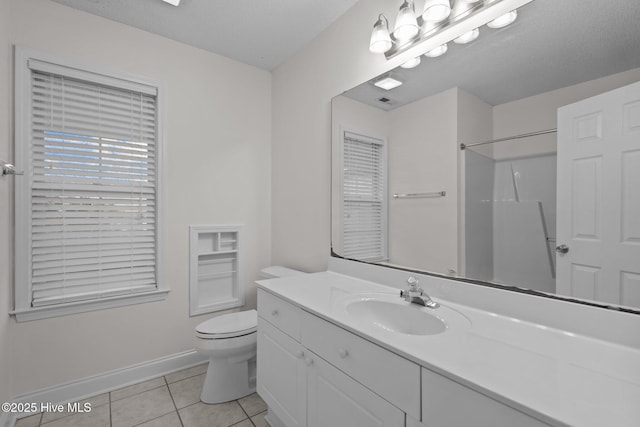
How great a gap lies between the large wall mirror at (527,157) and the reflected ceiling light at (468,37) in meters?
0.02

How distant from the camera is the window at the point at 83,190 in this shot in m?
1.72

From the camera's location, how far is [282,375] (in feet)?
4.51

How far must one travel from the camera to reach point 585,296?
93cm

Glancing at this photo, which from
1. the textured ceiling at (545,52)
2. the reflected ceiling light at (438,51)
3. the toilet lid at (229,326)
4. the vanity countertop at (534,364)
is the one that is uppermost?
the reflected ceiling light at (438,51)

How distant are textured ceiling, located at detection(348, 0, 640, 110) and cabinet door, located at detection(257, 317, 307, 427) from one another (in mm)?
1377

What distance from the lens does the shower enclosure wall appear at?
1.01m

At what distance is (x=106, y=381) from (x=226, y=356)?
885 millimetres

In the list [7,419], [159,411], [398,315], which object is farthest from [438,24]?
[7,419]

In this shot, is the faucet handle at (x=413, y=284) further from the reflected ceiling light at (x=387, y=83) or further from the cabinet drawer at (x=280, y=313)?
A: the reflected ceiling light at (x=387, y=83)

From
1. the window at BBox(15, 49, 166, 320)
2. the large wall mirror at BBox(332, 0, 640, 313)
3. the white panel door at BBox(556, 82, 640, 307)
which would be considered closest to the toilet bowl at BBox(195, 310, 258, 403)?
the window at BBox(15, 49, 166, 320)

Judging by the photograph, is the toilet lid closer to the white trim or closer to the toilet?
→ the toilet

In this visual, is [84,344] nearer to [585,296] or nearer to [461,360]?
[461,360]

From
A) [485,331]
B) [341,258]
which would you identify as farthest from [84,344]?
[485,331]

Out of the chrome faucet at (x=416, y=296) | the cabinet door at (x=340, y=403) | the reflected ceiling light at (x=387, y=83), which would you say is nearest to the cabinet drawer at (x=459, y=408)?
the cabinet door at (x=340, y=403)
